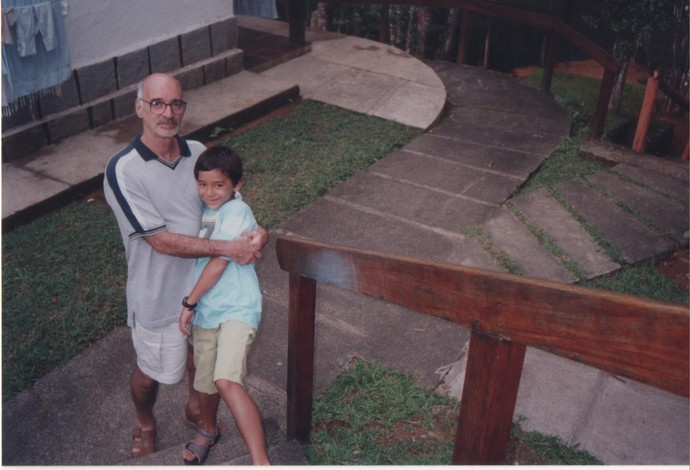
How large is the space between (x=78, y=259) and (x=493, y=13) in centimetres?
634

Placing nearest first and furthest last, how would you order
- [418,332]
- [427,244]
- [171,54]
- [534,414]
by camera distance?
[534,414], [418,332], [427,244], [171,54]

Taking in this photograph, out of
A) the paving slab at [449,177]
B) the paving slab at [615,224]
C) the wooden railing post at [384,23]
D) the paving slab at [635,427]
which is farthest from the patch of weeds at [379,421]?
the wooden railing post at [384,23]

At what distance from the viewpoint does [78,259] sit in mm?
4719

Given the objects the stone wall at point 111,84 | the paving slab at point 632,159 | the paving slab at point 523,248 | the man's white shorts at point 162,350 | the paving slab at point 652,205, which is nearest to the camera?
the man's white shorts at point 162,350

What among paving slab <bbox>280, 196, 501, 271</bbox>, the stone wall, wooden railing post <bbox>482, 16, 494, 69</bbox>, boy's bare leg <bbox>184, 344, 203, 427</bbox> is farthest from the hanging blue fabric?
wooden railing post <bbox>482, 16, 494, 69</bbox>

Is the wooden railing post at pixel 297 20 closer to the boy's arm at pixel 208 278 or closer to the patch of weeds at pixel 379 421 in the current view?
the patch of weeds at pixel 379 421

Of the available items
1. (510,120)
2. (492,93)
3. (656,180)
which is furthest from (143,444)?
(492,93)

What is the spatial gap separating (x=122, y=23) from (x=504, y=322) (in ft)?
19.0

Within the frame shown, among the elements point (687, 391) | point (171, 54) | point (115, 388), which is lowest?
point (115, 388)

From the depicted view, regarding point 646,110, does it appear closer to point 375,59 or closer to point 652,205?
point 652,205

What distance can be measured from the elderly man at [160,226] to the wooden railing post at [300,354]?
11.2 inches

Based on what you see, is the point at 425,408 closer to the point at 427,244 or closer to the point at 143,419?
the point at 143,419

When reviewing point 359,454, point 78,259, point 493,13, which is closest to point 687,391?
point 359,454

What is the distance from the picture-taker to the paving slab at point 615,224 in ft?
16.8
